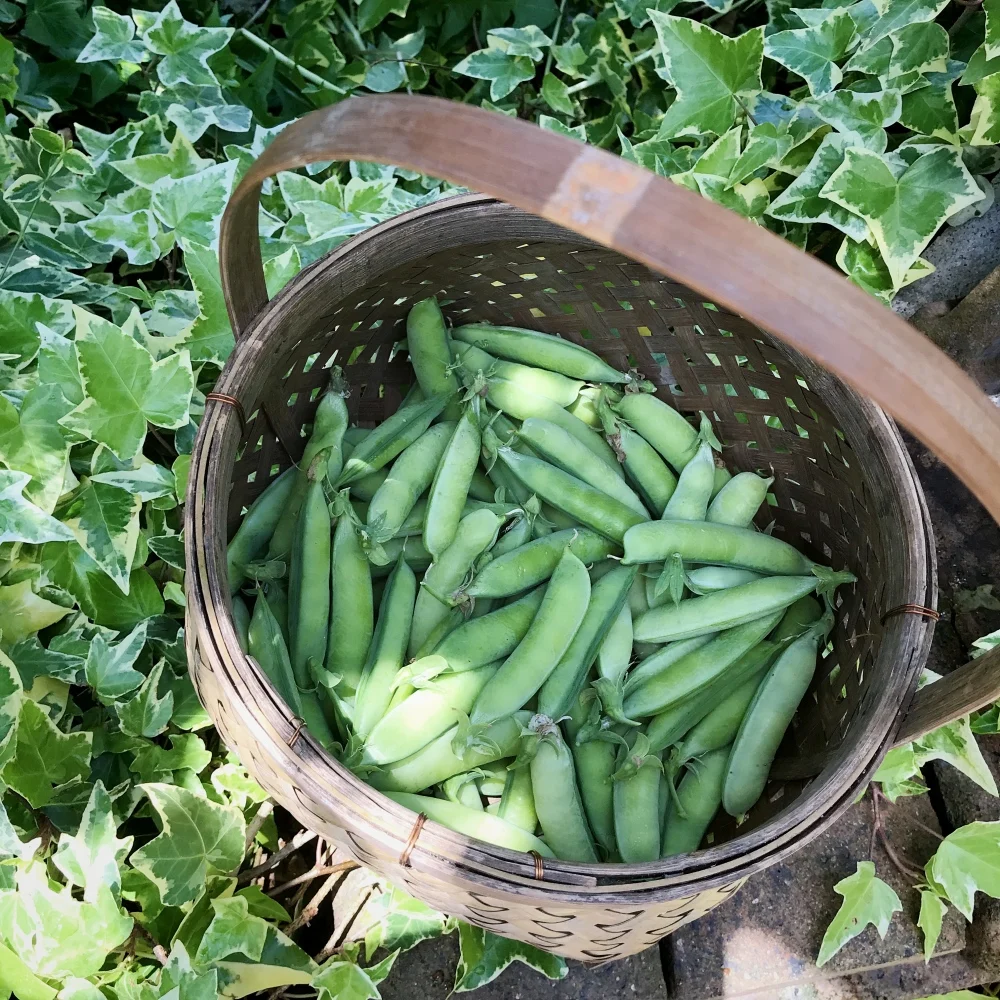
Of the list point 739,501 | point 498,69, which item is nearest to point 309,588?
point 739,501

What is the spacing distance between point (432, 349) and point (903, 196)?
0.75 metres

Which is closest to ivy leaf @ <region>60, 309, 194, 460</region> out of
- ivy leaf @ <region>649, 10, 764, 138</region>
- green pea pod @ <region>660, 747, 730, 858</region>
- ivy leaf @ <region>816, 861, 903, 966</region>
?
green pea pod @ <region>660, 747, 730, 858</region>

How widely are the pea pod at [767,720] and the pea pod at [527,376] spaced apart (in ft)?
1.49

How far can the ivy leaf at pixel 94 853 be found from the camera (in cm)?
79

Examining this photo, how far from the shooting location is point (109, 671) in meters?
0.93

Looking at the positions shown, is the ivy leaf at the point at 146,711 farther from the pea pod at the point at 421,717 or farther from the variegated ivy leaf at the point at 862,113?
the variegated ivy leaf at the point at 862,113

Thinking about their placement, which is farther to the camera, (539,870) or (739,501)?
(739,501)

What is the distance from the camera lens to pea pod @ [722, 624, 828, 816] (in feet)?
3.10

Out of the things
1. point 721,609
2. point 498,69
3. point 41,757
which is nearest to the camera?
point 41,757

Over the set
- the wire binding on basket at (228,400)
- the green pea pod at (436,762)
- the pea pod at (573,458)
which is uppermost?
the wire binding on basket at (228,400)

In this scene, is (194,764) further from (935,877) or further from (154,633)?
(935,877)

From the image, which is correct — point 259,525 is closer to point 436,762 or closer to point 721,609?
point 436,762

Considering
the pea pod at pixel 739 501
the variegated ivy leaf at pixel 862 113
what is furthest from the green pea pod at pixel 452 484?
the variegated ivy leaf at pixel 862 113

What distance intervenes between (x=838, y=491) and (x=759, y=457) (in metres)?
0.14
